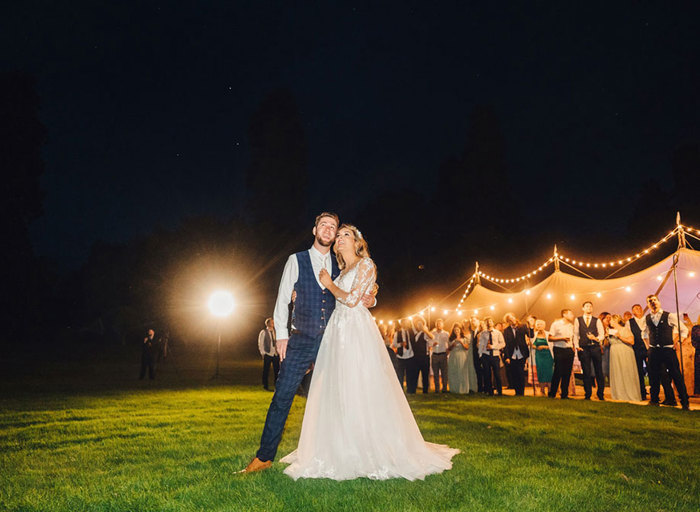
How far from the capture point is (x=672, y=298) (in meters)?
15.4

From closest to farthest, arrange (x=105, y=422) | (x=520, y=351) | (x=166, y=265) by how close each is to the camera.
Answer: (x=105, y=422) < (x=520, y=351) < (x=166, y=265)

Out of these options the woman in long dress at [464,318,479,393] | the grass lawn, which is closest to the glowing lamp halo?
the woman in long dress at [464,318,479,393]

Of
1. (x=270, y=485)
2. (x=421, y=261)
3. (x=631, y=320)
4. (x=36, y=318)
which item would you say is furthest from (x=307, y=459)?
(x=421, y=261)

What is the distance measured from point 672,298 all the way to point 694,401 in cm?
447

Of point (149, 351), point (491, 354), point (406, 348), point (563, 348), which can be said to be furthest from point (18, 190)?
point (563, 348)

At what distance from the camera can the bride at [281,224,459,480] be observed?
14.6ft

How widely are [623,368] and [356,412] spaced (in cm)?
1054

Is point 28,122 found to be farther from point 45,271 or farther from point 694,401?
point 694,401

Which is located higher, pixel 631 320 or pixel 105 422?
pixel 631 320

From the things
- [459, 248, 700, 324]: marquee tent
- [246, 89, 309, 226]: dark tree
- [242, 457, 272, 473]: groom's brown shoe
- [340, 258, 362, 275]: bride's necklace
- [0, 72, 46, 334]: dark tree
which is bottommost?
[242, 457, 272, 473]: groom's brown shoe

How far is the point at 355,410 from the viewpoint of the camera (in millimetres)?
4559

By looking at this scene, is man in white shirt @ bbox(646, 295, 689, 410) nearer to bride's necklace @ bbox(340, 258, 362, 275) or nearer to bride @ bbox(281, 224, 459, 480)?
bride @ bbox(281, 224, 459, 480)

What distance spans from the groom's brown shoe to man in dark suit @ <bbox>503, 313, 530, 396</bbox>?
34.6 feet

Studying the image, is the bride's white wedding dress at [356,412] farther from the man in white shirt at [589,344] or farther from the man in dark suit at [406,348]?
the man in dark suit at [406,348]
